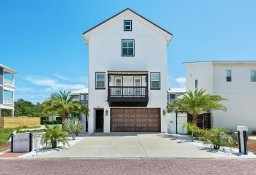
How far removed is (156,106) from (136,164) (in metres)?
17.1

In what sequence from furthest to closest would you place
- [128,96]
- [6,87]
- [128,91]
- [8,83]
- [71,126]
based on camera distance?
[8,83] → [6,87] → [128,91] → [128,96] → [71,126]

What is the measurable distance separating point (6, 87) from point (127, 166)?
39.9m

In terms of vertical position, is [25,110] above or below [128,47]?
below

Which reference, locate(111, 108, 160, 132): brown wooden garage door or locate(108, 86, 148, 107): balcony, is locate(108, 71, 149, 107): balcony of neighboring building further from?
locate(111, 108, 160, 132): brown wooden garage door

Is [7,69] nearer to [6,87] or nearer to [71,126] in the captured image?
[6,87]

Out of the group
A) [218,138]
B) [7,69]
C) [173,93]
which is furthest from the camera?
[173,93]

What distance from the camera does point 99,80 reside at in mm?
29062

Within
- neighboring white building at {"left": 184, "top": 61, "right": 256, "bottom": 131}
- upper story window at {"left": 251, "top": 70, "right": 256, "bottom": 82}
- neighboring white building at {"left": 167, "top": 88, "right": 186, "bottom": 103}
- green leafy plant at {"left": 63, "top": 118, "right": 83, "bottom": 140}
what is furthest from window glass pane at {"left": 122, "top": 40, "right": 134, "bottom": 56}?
neighboring white building at {"left": 167, "top": 88, "right": 186, "bottom": 103}

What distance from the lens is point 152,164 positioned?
1209 cm

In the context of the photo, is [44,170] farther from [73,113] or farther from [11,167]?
[73,113]

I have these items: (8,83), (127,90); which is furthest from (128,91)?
(8,83)

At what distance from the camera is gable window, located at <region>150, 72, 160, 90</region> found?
2921 centimetres

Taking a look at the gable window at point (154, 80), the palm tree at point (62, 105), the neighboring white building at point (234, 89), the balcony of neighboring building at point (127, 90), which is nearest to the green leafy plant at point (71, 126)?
the palm tree at point (62, 105)

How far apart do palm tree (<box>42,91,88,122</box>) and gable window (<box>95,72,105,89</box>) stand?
271 cm
